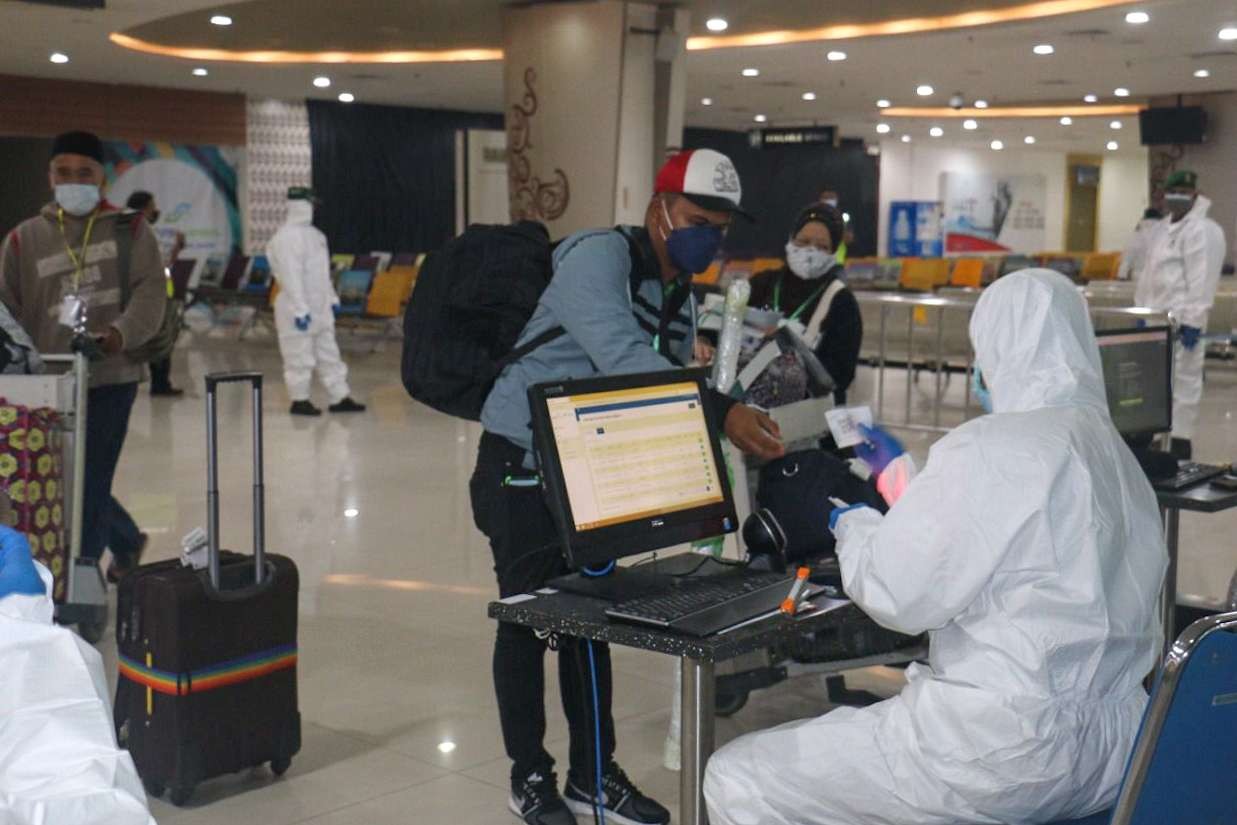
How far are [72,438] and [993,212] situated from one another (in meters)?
29.4

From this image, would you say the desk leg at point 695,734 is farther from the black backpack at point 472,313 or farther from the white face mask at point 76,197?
the white face mask at point 76,197

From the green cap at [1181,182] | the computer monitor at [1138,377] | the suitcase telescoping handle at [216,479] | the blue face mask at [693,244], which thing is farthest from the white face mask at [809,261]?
the green cap at [1181,182]

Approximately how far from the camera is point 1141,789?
2.01m

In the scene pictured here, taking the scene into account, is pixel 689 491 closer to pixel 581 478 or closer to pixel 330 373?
pixel 581 478

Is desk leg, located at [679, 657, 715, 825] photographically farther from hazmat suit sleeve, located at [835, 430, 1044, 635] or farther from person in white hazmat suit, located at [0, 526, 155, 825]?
person in white hazmat suit, located at [0, 526, 155, 825]

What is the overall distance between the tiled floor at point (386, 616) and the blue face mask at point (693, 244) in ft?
4.13

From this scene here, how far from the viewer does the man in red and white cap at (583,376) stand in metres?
3.18

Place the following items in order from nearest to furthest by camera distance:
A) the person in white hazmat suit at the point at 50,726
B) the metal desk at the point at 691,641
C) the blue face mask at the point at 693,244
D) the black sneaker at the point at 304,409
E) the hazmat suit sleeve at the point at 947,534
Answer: the person in white hazmat suit at the point at 50,726
the hazmat suit sleeve at the point at 947,534
the metal desk at the point at 691,641
the blue face mask at the point at 693,244
the black sneaker at the point at 304,409

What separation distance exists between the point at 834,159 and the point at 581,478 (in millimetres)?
27829

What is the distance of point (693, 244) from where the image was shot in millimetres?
3299

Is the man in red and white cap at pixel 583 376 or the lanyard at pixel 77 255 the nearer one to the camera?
the man in red and white cap at pixel 583 376

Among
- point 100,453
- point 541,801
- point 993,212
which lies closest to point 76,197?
point 100,453

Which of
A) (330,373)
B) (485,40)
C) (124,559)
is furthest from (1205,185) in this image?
(124,559)

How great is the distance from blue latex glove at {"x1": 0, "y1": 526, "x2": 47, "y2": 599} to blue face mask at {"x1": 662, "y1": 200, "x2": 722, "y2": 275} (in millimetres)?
1789
